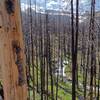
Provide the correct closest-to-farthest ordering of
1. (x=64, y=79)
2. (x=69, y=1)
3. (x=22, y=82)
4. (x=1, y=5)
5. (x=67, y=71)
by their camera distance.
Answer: (x=1, y=5) < (x=22, y=82) < (x=69, y=1) < (x=64, y=79) < (x=67, y=71)

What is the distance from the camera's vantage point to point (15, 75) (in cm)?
254

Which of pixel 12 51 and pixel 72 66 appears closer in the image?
pixel 12 51

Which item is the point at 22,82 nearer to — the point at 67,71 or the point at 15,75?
the point at 15,75

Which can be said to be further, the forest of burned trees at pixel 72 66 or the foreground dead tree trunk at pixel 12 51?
the forest of burned trees at pixel 72 66

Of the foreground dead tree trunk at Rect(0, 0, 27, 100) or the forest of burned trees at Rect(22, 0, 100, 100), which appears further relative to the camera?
the forest of burned trees at Rect(22, 0, 100, 100)

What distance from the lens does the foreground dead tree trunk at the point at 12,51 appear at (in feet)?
8.01

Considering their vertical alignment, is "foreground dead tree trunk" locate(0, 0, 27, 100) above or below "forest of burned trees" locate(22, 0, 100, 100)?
above

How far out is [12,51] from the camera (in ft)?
8.19

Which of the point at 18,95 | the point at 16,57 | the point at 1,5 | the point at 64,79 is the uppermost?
the point at 1,5

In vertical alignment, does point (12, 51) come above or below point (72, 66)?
above

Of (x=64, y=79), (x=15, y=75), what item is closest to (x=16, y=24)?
(x=15, y=75)

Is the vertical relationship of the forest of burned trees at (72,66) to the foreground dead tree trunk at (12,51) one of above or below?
below

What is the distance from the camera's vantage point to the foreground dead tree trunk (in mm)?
2441

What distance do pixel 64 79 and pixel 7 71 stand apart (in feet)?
95.6
